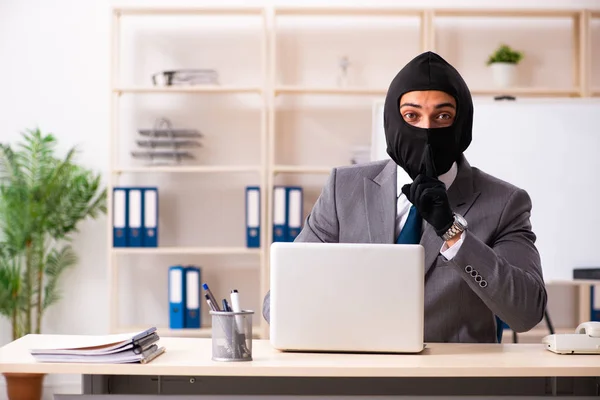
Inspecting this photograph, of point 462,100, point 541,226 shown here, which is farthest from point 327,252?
point 541,226

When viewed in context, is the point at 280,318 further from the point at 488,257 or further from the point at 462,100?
the point at 462,100

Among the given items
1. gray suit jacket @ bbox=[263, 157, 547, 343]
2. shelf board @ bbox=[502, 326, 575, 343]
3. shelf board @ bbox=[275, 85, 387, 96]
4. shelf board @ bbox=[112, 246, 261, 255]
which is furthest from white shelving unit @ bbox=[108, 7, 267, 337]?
gray suit jacket @ bbox=[263, 157, 547, 343]

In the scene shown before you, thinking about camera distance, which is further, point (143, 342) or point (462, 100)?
point (462, 100)

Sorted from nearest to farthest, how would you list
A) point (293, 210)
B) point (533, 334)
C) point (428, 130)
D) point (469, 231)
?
point (469, 231) < point (428, 130) < point (293, 210) < point (533, 334)

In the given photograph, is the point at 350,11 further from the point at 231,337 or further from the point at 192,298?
the point at 231,337

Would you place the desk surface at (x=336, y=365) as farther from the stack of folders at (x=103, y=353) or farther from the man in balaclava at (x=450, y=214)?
the man in balaclava at (x=450, y=214)

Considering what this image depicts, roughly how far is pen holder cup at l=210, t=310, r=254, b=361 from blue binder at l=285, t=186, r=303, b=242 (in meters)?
2.49

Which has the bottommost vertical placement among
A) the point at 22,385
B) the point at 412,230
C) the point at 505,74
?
the point at 22,385

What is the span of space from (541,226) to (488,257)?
83.3 inches

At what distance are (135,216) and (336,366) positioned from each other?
2.77m

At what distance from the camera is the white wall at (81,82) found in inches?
175

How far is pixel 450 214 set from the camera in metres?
1.73

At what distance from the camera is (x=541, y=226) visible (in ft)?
12.4

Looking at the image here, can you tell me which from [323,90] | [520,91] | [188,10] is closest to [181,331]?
[323,90]
